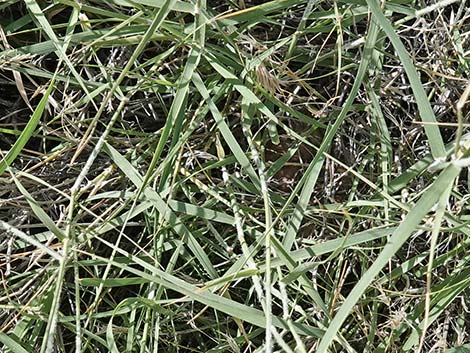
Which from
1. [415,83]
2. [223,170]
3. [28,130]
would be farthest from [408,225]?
[28,130]

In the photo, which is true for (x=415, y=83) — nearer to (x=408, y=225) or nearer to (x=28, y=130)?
(x=408, y=225)

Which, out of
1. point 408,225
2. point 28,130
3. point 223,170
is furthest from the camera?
point 223,170

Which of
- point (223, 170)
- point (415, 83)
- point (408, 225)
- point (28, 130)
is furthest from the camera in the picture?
point (223, 170)

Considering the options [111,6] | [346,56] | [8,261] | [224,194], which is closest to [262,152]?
[224,194]

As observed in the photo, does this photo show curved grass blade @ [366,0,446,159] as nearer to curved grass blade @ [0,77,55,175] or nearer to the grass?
the grass

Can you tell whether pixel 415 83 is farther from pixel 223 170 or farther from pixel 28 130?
pixel 28 130

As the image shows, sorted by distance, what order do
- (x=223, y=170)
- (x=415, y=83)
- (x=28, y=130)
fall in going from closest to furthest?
1. (x=415, y=83)
2. (x=28, y=130)
3. (x=223, y=170)

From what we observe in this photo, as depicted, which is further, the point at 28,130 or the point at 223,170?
the point at 223,170

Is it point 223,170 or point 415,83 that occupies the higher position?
point 415,83

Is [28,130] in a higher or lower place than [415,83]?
lower
